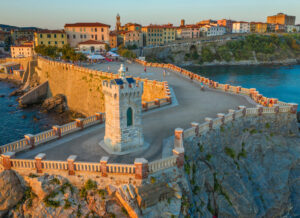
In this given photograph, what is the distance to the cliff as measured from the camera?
21.0m

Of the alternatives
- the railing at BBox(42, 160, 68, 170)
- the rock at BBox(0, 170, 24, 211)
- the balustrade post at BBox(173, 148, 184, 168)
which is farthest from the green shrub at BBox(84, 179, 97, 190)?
the balustrade post at BBox(173, 148, 184, 168)

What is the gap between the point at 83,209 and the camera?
15758mm

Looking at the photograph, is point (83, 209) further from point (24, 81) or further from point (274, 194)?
point (24, 81)

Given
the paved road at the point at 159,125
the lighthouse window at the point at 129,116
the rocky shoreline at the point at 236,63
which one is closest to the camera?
the lighthouse window at the point at 129,116

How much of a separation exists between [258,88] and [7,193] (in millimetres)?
69039

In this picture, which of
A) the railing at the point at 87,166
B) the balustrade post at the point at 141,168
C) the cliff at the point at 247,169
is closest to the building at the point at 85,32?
the cliff at the point at 247,169

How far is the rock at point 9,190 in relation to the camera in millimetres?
16062

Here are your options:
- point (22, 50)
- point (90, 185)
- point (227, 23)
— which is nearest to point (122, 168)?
point (90, 185)

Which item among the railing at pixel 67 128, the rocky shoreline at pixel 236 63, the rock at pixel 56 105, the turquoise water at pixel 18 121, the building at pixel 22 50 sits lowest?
the turquoise water at pixel 18 121

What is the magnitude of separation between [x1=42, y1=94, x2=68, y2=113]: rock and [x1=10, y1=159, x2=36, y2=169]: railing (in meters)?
40.0

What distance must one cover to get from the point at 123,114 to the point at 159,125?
6.99 meters

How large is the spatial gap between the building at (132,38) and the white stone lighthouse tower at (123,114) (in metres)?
107

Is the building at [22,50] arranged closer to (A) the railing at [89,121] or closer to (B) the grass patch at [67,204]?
(A) the railing at [89,121]

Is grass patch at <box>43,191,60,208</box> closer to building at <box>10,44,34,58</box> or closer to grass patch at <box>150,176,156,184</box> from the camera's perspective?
grass patch at <box>150,176,156,184</box>
